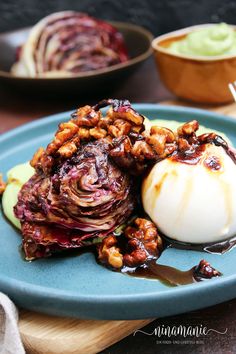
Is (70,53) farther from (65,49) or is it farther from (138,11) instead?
(138,11)

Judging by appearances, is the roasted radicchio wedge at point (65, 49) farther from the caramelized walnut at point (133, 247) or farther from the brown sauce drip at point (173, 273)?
the brown sauce drip at point (173, 273)

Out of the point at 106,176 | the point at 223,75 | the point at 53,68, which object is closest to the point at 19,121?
the point at 53,68

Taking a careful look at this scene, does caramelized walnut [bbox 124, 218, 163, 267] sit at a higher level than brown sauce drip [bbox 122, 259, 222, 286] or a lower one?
higher

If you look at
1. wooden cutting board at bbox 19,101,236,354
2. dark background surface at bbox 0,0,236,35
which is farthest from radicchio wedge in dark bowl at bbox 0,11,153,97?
wooden cutting board at bbox 19,101,236,354

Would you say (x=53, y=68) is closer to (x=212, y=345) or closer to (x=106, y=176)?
(x=106, y=176)

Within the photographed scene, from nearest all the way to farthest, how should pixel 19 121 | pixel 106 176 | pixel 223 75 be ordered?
pixel 106 176 < pixel 223 75 < pixel 19 121

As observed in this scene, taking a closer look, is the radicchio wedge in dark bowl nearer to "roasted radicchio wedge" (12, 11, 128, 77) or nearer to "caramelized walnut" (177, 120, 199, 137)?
"roasted radicchio wedge" (12, 11, 128, 77)

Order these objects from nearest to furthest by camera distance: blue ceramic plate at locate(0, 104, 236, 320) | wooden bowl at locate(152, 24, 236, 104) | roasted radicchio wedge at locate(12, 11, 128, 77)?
blue ceramic plate at locate(0, 104, 236, 320) < wooden bowl at locate(152, 24, 236, 104) < roasted radicchio wedge at locate(12, 11, 128, 77)
